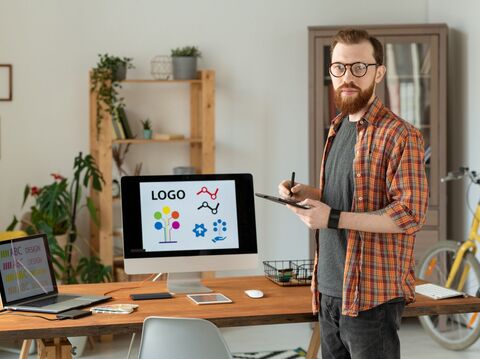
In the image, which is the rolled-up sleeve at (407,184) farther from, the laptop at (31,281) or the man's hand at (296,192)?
the laptop at (31,281)

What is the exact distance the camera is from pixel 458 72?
5684mm

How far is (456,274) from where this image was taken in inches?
215

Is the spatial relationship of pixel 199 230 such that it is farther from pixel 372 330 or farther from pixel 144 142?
pixel 144 142

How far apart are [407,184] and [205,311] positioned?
32.2 inches

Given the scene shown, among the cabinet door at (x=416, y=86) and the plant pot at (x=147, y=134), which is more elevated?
the cabinet door at (x=416, y=86)

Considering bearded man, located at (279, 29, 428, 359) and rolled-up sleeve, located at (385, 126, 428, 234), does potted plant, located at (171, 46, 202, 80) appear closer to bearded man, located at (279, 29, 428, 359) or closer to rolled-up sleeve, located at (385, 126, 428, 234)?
bearded man, located at (279, 29, 428, 359)

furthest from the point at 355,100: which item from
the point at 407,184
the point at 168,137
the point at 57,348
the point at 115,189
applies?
the point at 115,189

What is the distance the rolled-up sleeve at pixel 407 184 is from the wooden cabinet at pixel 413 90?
2.93 m

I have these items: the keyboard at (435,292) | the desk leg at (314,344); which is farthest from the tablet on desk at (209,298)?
the keyboard at (435,292)

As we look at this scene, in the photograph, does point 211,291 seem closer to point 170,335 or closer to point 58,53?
point 170,335

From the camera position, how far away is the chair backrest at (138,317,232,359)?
8.17ft

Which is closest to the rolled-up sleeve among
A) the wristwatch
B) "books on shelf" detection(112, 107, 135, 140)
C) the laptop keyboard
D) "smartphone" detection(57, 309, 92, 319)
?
the wristwatch

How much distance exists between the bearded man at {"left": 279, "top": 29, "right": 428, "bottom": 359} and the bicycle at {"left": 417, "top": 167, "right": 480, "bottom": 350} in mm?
2485

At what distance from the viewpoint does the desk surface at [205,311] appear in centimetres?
264
